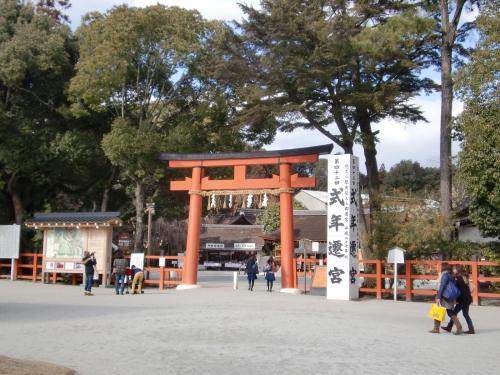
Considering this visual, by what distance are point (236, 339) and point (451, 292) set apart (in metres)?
4.39

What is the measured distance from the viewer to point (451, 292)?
10797mm

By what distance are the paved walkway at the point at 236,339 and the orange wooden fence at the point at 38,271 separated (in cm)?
763

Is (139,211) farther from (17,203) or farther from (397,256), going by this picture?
(397,256)

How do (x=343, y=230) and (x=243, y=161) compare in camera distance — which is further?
(x=243, y=161)

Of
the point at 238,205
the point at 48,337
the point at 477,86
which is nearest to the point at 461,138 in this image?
the point at 477,86

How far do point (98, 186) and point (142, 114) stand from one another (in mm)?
5814

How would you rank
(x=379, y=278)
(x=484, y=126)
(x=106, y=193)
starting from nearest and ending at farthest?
(x=484, y=126) → (x=379, y=278) → (x=106, y=193)

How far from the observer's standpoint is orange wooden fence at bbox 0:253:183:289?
23.0 meters

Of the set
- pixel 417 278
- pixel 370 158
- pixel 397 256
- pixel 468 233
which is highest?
pixel 370 158

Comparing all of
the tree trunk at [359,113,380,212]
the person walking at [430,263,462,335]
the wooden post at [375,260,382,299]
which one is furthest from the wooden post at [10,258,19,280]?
the person walking at [430,263,462,335]

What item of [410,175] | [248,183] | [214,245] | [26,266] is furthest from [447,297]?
[410,175]

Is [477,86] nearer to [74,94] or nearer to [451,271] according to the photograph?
[451,271]

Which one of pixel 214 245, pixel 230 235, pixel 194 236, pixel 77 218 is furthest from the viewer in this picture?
pixel 230 235

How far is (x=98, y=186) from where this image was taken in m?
28.9
